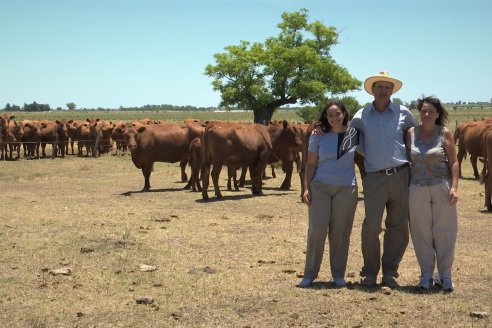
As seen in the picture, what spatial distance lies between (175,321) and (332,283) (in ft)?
6.86

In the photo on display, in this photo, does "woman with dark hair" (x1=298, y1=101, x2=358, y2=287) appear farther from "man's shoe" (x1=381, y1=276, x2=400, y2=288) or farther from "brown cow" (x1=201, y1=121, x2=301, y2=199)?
"brown cow" (x1=201, y1=121, x2=301, y2=199)

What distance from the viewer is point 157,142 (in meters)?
19.4

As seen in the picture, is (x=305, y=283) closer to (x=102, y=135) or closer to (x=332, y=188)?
(x=332, y=188)

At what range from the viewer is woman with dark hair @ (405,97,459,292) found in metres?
7.05

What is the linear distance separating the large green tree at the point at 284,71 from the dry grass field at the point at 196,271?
23189 mm

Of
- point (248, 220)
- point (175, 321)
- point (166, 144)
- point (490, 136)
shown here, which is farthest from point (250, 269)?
point (166, 144)

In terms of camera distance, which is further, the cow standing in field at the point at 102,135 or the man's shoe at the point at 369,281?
the cow standing in field at the point at 102,135

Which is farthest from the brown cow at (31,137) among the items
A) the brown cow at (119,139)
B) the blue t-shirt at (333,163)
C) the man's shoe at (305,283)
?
the blue t-shirt at (333,163)

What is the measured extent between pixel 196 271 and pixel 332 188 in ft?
7.11

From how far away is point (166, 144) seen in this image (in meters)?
19.5

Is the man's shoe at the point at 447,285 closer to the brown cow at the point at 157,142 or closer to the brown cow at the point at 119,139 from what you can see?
the brown cow at the point at 157,142

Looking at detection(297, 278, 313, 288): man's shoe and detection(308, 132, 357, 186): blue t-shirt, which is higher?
detection(308, 132, 357, 186): blue t-shirt

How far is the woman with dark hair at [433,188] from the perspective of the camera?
7.05 m

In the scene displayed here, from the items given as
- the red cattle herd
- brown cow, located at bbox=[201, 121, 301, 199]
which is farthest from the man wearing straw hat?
brown cow, located at bbox=[201, 121, 301, 199]
